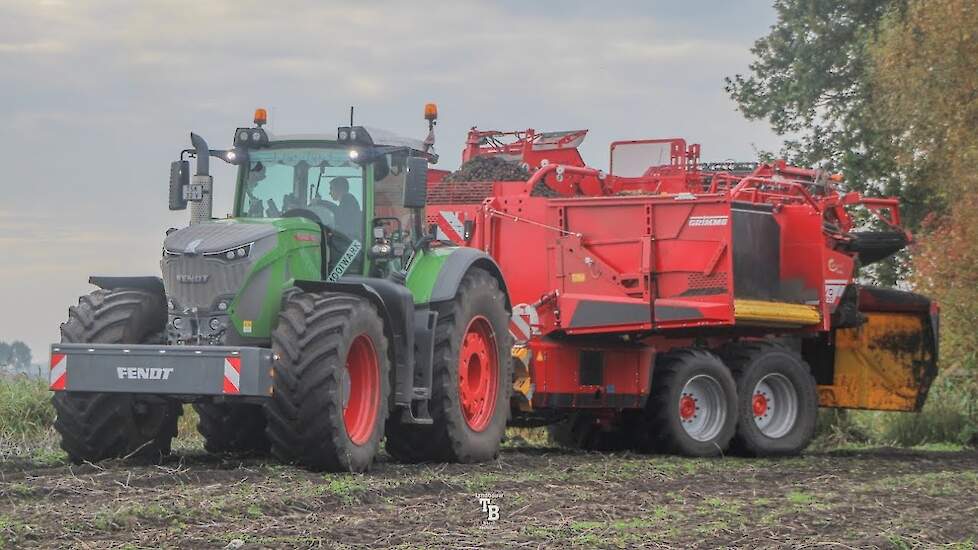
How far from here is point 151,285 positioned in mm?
12672

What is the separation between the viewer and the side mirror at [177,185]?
12.9 m

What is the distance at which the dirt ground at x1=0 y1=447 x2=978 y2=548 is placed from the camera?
8797mm

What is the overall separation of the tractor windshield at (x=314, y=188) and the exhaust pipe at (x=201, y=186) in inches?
15.1

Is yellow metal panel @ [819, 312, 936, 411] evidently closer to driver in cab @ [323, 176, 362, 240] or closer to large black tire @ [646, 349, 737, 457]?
large black tire @ [646, 349, 737, 457]

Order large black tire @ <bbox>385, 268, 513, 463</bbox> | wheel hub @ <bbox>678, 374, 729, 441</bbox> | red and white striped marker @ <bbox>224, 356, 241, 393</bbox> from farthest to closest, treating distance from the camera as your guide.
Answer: wheel hub @ <bbox>678, 374, 729, 441</bbox> < large black tire @ <bbox>385, 268, 513, 463</bbox> < red and white striped marker @ <bbox>224, 356, 241, 393</bbox>

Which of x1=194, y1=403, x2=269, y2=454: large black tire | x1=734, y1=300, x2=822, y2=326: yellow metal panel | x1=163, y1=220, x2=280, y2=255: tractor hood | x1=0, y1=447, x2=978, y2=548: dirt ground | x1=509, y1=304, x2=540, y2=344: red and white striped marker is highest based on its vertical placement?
x1=163, y1=220, x2=280, y2=255: tractor hood

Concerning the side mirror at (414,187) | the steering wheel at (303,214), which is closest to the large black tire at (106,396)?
the steering wheel at (303,214)

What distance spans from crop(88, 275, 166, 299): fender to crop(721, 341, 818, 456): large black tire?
731 cm

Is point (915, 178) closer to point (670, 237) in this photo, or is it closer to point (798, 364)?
point (798, 364)

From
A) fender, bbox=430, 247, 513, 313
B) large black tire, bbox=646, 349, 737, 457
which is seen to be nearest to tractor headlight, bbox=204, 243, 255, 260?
fender, bbox=430, 247, 513, 313

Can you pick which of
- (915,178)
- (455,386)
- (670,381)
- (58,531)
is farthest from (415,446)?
(915,178)

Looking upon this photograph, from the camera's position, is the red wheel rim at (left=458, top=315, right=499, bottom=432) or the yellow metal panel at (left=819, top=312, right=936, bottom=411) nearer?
the red wheel rim at (left=458, top=315, right=499, bottom=432)

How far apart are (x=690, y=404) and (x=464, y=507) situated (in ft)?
23.8

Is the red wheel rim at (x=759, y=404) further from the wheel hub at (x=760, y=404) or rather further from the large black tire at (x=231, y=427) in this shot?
the large black tire at (x=231, y=427)
